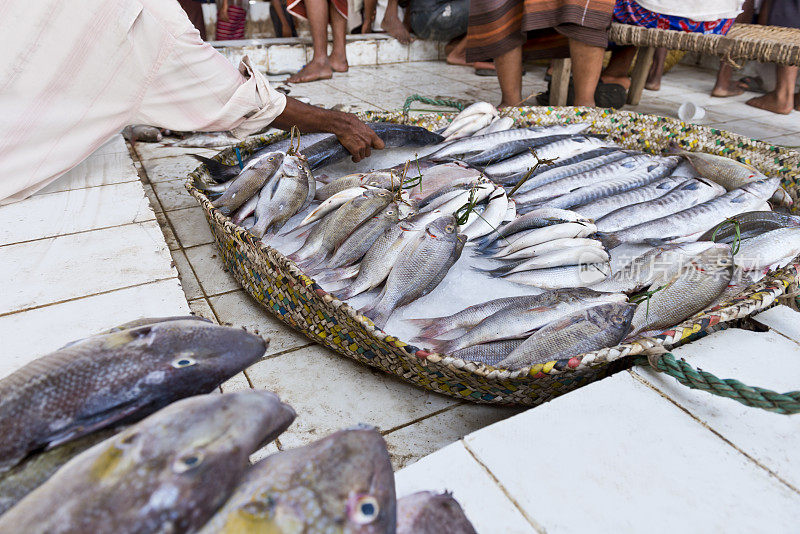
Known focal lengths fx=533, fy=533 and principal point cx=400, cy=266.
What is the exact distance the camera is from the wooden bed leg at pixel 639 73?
5332 millimetres

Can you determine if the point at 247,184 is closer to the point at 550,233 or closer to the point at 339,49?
the point at 550,233

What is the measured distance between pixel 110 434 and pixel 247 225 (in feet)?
6.24

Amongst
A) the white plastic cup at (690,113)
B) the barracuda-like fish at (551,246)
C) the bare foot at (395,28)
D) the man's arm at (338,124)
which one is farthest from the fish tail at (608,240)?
the bare foot at (395,28)

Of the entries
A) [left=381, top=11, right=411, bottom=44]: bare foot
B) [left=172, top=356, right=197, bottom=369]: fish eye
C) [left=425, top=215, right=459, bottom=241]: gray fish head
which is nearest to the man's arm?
[left=425, top=215, right=459, bottom=241]: gray fish head

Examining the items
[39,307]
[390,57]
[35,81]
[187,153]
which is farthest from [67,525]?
[390,57]

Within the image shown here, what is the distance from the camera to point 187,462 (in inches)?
25.7

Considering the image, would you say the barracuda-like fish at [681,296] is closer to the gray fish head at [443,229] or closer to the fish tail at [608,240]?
the fish tail at [608,240]

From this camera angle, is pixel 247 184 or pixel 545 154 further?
pixel 545 154

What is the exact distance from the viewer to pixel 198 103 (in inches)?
105

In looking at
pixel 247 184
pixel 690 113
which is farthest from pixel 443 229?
pixel 690 113

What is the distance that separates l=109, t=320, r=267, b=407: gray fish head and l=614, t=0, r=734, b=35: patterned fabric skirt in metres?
4.85

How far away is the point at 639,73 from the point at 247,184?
4614 mm

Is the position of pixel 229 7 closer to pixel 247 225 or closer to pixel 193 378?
pixel 247 225

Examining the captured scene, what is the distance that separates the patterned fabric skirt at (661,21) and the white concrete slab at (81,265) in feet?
14.4
